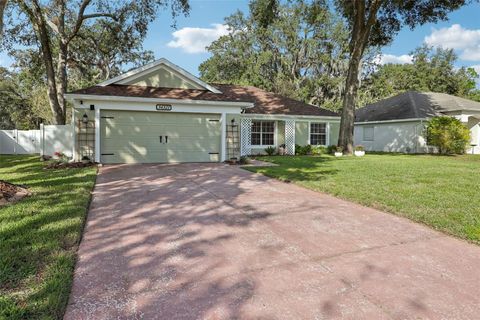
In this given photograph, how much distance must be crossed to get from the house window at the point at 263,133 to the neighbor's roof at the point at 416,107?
9857mm

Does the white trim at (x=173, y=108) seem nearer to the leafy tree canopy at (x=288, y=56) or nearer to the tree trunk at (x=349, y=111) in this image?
the tree trunk at (x=349, y=111)

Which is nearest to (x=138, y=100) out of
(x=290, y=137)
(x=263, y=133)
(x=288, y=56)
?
(x=263, y=133)

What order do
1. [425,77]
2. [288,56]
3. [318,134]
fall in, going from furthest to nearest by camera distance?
[425,77], [288,56], [318,134]

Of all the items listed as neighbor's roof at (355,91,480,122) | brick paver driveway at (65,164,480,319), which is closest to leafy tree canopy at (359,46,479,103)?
neighbor's roof at (355,91,480,122)

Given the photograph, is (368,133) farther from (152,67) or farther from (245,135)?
(152,67)

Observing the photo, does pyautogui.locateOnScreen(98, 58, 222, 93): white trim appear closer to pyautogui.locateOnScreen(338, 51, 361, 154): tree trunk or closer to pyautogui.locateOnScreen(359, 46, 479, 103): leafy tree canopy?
pyautogui.locateOnScreen(338, 51, 361, 154): tree trunk

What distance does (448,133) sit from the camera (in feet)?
61.1

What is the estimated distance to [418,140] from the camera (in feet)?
68.5

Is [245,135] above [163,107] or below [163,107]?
Result: below

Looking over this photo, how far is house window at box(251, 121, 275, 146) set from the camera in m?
17.7

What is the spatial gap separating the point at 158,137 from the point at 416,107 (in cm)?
1786

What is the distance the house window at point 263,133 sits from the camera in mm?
17656

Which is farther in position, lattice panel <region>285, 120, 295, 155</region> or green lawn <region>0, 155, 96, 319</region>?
lattice panel <region>285, 120, 295, 155</region>

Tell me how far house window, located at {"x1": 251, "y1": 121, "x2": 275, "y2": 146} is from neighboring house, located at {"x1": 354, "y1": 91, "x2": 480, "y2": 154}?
9.68 m
